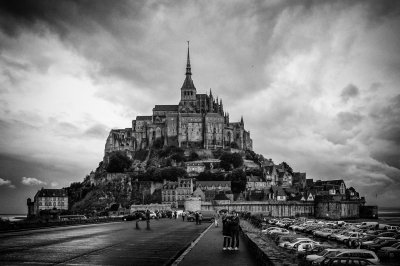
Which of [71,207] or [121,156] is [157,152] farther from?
[71,207]

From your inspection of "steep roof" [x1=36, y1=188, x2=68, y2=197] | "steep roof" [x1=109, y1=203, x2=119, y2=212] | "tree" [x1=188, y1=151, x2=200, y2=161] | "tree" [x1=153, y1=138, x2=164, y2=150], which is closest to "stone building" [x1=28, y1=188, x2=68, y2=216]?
"steep roof" [x1=36, y1=188, x2=68, y2=197]

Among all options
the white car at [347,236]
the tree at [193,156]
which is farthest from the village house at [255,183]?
the white car at [347,236]

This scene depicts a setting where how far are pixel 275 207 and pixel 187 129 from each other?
195 ft

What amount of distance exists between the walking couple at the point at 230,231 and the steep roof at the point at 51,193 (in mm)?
126071

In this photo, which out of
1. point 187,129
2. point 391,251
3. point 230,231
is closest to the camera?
point 230,231

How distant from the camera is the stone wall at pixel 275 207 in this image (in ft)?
371

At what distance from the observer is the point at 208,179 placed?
138m

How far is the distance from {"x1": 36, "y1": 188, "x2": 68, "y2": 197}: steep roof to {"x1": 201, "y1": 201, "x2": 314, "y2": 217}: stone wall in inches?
2121

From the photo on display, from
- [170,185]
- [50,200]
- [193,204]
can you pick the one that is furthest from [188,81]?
[193,204]

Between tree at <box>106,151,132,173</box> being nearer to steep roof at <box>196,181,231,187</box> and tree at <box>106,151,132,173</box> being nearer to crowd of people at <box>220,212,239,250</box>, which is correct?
steep roof at <box>196,181,231,187</box>

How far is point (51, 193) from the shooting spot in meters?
141

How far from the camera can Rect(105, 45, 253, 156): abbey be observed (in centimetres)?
16338

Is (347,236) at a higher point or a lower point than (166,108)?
lower

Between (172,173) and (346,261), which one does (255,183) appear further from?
(346,261)
